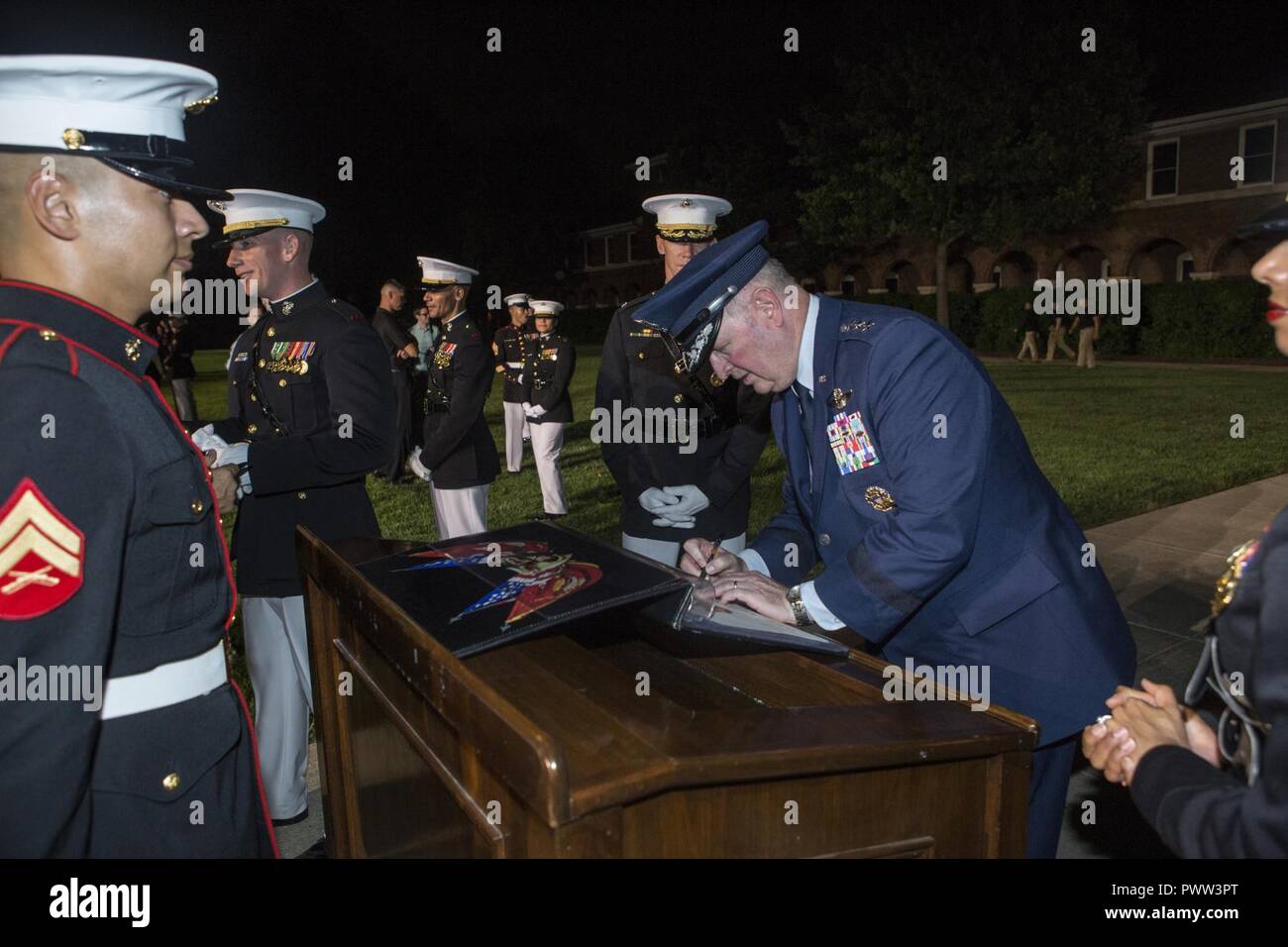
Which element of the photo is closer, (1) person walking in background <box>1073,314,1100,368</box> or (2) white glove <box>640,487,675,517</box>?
(2) white glove <box>640,487,675,517</box>

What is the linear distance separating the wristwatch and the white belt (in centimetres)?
119

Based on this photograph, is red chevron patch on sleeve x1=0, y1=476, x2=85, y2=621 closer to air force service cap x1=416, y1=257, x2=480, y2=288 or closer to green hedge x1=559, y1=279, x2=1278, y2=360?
air force service cap x1=416, y1=257, x2=480, y2=288

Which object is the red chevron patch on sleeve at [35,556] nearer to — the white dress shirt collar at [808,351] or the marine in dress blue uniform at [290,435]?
the white dress shirt collar at [808,351]

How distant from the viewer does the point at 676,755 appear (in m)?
1.31

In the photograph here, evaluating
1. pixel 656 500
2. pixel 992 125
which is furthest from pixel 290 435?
pixel 992 125

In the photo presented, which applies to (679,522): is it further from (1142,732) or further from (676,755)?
(676,755)

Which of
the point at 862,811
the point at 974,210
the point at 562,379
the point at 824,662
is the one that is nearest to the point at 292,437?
the point at 824,662

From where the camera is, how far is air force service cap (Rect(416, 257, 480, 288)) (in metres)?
7.56

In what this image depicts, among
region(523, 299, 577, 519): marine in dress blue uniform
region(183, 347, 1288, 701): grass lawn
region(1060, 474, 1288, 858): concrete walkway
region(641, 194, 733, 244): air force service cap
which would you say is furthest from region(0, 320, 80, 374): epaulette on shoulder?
region(523, 299, 577, 519): marine in dress blue uniform

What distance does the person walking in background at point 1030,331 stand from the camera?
85.6ft

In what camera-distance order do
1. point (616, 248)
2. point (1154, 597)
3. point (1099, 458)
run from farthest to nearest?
point (616, 248) < point (1099, 458) < point (1154, 597)

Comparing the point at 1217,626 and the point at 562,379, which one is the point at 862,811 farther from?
the point at 562,379

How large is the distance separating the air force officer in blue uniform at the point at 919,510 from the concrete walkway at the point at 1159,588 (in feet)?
2.77

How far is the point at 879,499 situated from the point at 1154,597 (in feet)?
14.3
